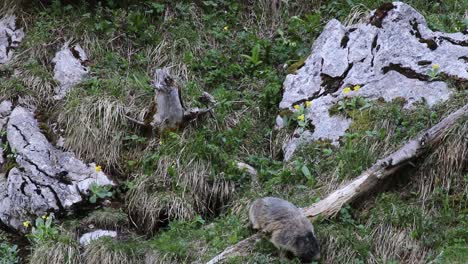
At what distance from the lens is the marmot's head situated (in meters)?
4.99

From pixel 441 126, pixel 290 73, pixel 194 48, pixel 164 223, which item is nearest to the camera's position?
pixel 441 126

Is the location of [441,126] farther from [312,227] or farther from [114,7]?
[114,7]

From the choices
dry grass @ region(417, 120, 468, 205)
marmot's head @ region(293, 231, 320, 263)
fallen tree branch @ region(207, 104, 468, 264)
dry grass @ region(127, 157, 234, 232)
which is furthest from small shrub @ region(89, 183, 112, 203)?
dry grass @ region(417, 120, 468, 205)

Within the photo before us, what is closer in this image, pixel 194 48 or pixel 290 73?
pixel 290 73

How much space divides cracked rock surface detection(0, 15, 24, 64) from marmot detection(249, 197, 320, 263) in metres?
3.79

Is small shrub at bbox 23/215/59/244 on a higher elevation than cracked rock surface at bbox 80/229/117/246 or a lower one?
higher

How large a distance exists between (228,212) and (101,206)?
3.72 ft

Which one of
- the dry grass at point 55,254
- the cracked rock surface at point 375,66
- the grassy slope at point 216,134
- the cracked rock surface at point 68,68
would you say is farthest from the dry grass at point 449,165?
the cracked rock surface at point 68,68

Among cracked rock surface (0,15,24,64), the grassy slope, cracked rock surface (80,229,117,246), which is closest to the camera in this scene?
the grassy slope

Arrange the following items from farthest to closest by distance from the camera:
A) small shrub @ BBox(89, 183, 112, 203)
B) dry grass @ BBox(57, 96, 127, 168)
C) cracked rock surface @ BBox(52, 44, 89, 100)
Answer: cracked rock surface @ BBox(52, 44, 89, 100), dry grass @ BBox(57, 96, 127, 168), small shrub @ BBox(89, 183, 112, 203)

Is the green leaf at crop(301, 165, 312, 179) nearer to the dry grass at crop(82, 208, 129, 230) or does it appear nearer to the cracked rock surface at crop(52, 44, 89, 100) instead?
the dry grass at crop(82, 208, 129, 230)

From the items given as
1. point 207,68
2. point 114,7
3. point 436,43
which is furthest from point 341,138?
point 114,7

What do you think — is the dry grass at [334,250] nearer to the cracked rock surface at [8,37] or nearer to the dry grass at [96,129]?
the dry grass at [96,129]

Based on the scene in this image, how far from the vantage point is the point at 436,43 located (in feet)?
21.7
